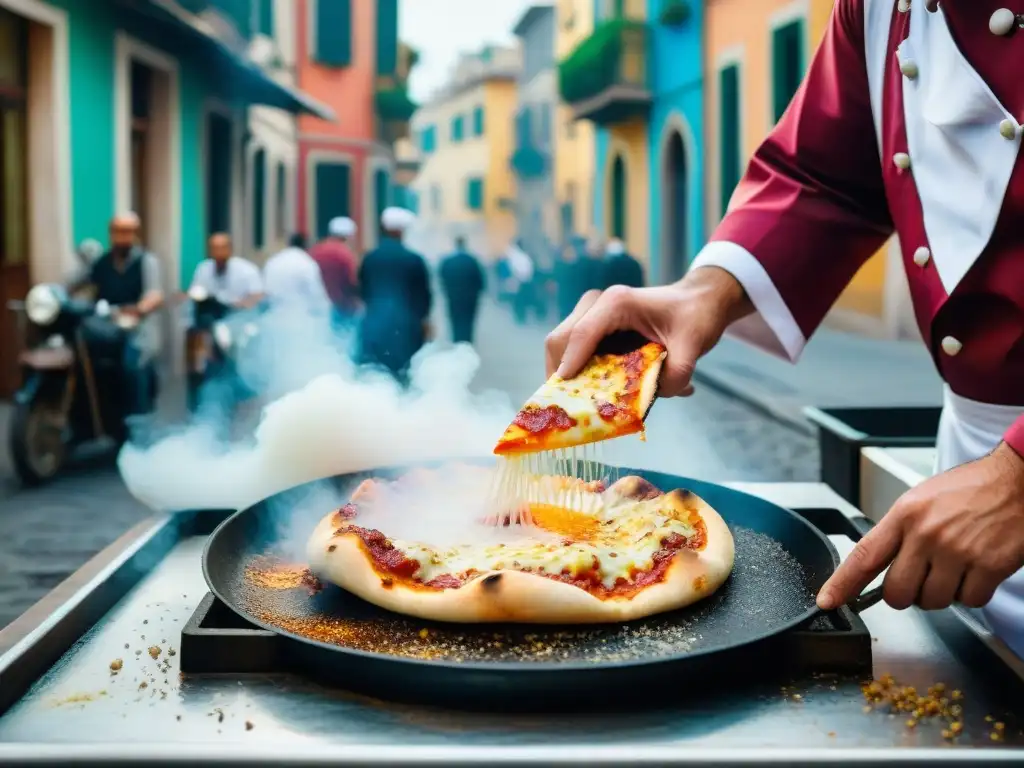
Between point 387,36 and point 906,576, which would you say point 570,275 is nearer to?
point 387,36

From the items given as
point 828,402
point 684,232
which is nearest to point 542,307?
point 684,232

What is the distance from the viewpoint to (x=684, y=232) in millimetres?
24438

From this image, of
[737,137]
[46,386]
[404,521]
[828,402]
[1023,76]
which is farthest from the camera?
[737,137]

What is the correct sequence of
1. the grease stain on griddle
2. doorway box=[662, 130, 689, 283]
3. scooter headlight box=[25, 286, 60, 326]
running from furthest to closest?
1. doorway box=[662, 130, 689, 283]
2. scooter headlight box=[25, 286, 60, 326]
3. the grease stain on griddle

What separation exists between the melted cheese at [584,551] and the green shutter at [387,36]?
31462 mm

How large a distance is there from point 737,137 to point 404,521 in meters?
18.9

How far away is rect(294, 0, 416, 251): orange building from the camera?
29.5 m

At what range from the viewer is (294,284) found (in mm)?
10695

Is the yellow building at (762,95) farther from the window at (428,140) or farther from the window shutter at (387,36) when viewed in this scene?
the window at (428,140)

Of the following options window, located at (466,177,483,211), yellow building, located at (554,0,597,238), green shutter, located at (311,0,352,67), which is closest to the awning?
green shutter, located at (311,0,352,67)

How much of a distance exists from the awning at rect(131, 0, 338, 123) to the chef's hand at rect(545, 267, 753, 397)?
34.3ft

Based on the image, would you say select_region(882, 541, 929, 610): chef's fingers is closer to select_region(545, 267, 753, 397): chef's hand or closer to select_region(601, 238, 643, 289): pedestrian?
select_region(545, 267, 753, 397): chef's hand

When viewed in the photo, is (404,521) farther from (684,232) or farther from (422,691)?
(684,232)

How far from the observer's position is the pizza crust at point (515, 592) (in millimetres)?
1637
